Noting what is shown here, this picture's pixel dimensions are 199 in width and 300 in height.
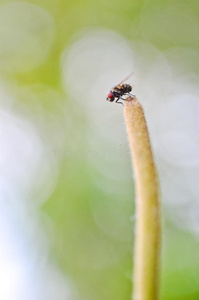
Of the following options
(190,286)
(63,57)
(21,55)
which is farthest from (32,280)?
(21,55)

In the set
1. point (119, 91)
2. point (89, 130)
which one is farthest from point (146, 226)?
point (89, 130)

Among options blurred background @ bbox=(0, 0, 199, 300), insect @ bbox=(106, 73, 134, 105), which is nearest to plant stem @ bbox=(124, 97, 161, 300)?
insect @ bbox=(106, 73, 134, 105)

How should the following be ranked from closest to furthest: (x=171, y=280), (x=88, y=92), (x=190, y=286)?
(x=190, y=286) < (x=171, y=280) < (x=88, y=92)

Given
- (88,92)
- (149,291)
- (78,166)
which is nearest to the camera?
(149,291)

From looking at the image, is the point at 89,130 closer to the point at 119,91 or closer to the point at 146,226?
the point at 119,91

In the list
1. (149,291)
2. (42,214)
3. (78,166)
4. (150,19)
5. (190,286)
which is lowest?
(149,291)

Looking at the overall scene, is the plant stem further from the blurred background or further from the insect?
the blurred background

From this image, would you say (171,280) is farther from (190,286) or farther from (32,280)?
(32,280)
